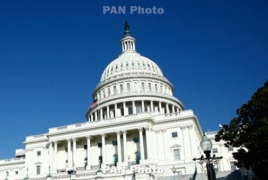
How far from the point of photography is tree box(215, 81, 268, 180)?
38.7 m

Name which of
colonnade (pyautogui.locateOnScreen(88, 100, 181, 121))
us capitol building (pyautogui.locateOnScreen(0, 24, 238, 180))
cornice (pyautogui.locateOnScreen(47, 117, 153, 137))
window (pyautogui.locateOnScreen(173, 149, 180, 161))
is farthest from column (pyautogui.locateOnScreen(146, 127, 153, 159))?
colonnade (pyautogui.locateOnScreen(88, 100, 181, 121))

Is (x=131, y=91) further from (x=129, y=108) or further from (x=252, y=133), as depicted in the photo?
(x=252, y=133)

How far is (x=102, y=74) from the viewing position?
123250 millimetres

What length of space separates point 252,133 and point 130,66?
77.0 m

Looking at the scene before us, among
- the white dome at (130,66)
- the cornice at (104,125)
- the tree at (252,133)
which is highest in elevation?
the white dome at (130,66)

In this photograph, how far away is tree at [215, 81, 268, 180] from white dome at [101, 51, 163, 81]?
68.7 meters

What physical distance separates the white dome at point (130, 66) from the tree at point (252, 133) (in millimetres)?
68665

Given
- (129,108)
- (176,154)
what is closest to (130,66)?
(129,108)

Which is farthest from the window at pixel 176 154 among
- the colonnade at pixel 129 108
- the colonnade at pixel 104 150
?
the colonnade at pixel 129 108

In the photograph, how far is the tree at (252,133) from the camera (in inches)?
1524

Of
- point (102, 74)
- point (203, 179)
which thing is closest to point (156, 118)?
point (203, 179)

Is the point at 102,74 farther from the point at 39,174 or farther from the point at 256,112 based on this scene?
the point at 256,112

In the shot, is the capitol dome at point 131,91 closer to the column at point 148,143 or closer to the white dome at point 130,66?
the white dome at point 130,66

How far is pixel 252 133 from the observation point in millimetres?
39812
